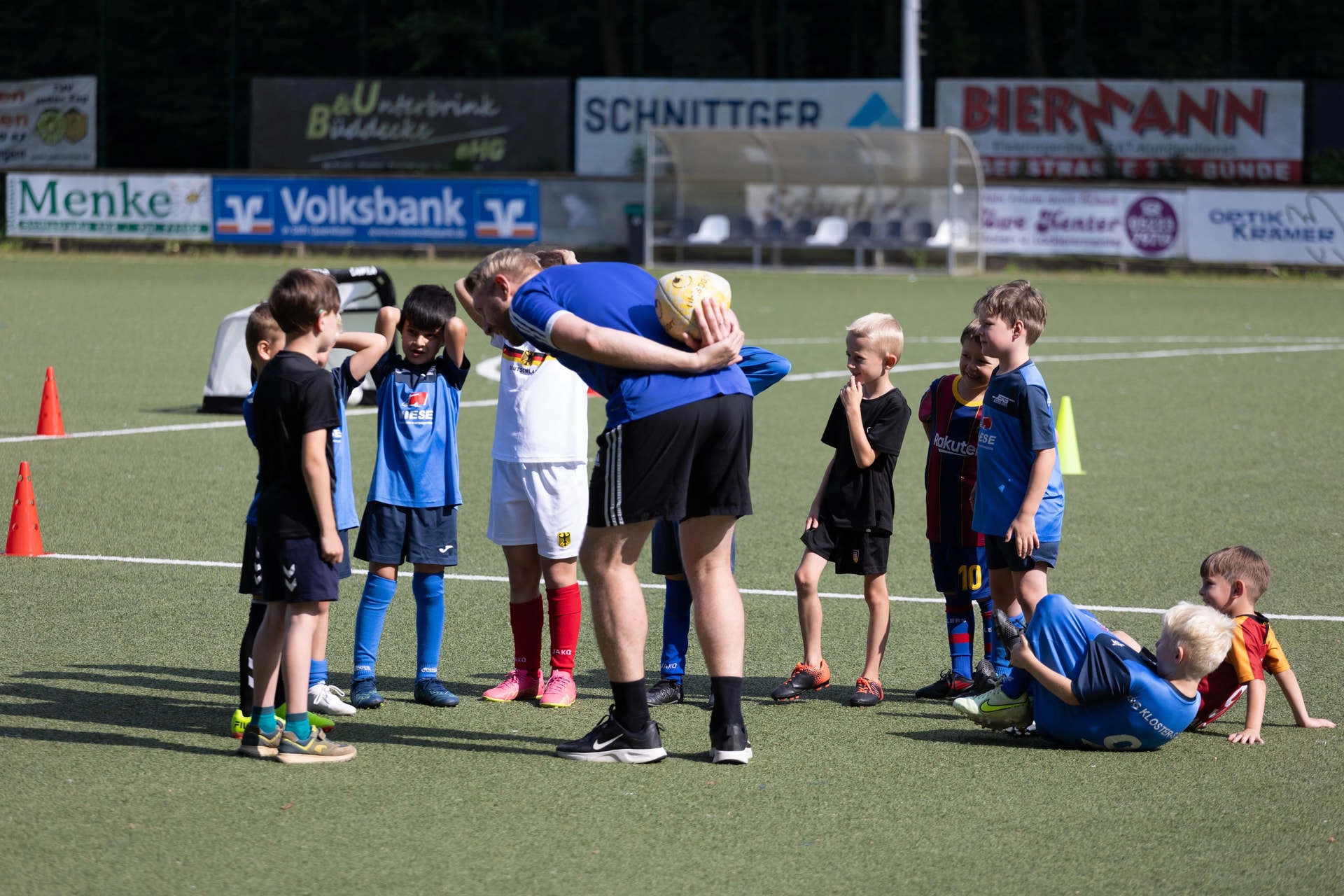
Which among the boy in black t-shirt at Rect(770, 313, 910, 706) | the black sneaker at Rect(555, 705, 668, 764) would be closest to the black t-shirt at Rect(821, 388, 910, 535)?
the boy in black t-shirt at Rect(770, 313, 910, 706)

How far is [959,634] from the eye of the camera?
589 cm

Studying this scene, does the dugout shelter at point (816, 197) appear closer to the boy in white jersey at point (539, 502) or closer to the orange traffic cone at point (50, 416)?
the orange traffic cone at point (50, 416)

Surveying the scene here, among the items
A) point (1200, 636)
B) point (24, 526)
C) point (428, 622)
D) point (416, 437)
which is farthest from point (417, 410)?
point (24, 526)

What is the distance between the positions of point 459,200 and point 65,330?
14392 millimetres

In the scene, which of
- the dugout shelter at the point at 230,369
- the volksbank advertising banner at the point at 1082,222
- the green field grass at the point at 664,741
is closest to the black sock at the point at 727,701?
the green field grass at the point at 664,741

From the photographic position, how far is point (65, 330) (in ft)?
61.3

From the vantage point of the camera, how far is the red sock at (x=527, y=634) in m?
5.70

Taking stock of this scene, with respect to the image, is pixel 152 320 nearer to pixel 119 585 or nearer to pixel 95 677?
pixel 119 585

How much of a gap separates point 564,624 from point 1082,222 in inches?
1037

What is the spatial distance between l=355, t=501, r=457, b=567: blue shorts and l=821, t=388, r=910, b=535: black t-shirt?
147cm

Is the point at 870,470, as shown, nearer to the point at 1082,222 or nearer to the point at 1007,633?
the point at 1007,633

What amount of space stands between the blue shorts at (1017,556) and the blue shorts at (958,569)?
11.6 inches

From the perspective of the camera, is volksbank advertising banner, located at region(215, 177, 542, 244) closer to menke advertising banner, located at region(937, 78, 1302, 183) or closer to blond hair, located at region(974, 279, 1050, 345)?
menke advertising banner, located at region(937, 78, 1302, 183)

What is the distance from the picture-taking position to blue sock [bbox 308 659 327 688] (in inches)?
216
